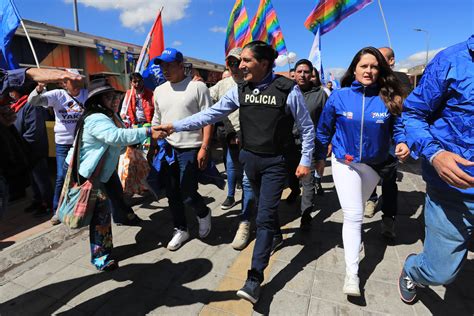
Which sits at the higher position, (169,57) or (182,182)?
(169,57)

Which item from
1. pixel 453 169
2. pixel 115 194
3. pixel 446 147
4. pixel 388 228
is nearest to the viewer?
pixel 453 169

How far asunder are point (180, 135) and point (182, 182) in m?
0.49

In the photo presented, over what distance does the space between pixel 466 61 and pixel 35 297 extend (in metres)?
3.41

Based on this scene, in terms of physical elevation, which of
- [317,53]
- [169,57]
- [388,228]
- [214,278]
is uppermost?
[317,53]

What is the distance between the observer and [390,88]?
96.0 inches

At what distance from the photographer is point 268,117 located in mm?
2521

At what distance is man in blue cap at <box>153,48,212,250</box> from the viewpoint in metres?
3.09

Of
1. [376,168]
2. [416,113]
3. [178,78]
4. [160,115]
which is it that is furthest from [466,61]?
[160,115]

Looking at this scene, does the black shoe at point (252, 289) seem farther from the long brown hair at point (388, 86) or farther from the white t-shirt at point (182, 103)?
the long brown hair at point (388, 86)

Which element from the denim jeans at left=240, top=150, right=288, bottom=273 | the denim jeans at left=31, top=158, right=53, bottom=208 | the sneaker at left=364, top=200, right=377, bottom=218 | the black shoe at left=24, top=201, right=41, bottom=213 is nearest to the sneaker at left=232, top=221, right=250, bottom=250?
the denim jeans at left=240, top=150, right=288, bottom=273

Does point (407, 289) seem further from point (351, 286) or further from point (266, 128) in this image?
point (266, 128)

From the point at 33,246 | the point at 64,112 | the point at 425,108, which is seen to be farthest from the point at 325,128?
the point at 33,246

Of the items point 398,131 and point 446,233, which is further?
point 398,131

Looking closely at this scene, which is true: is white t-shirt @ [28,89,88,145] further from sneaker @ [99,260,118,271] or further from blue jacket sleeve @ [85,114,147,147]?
sneaker @ [99,260,118,271]
